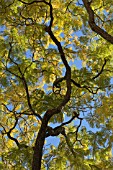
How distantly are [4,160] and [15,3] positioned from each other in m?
3.90

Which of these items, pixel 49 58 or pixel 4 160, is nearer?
pixel 4 160

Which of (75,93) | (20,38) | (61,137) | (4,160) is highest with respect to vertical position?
(20,38)

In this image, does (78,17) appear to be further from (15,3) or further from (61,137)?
(61,137)

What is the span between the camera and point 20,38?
29.2 feet

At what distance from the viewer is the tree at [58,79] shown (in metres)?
8.84

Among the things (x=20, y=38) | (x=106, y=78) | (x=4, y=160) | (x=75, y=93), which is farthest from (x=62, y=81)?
(x=4, y=160)

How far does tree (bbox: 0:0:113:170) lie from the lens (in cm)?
884

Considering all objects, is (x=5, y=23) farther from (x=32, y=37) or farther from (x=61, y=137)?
(x=61, y=137)

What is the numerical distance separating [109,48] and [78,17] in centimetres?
139

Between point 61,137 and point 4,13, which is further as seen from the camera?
Answer: point 61,137

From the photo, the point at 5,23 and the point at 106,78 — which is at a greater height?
the point at 5,23

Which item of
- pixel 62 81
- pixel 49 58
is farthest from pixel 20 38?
pixel 62 81

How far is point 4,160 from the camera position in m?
9.20

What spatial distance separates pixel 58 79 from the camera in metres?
9.58
